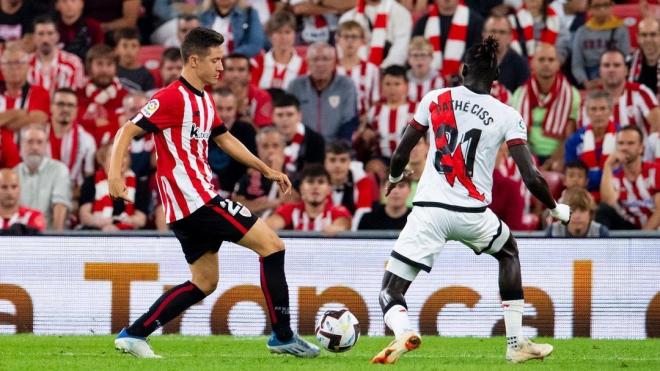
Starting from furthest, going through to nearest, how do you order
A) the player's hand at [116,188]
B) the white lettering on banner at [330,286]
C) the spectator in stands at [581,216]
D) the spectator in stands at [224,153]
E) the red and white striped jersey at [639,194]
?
the spectator in stands at [224,153], the red and white striped jersey at [639,194], the spectator in stands at [581,216], the white lettering on banner at [330,286], the player's hand at [116,188]

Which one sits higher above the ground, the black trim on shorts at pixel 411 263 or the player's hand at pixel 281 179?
the player's hand at pixel 281 179

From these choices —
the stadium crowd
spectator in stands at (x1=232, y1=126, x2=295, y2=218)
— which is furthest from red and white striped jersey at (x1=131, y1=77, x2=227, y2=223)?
spectator in stands at (x1=232, y1=126, x2=295, y2=218)

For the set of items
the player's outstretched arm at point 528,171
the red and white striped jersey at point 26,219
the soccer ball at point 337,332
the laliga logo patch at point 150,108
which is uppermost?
the laliga logo patch at point 150,108

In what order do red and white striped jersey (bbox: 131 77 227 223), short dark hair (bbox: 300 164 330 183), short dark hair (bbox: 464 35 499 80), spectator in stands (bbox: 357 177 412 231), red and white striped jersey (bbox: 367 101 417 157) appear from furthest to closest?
red and white striped jersey (bbox: 367 101 417 157) → spectator in stands (bbox: 357 177 412 231) → short dark hair (bbox: 300 164 330 183) → red and white striped jersey (bbox: 131 77 227 223) → short dark hair (bbox: 464 35 499 80)

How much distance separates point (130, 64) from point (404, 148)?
8.42m

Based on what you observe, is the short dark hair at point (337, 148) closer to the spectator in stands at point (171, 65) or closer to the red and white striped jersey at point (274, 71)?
the red and white striped jersey at point (274, 71)

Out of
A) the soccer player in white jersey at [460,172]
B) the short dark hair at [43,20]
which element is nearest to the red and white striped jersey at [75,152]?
the short dark hair at [43,20]

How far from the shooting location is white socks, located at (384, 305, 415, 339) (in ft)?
27.0

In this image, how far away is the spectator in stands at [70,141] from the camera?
14.9 m

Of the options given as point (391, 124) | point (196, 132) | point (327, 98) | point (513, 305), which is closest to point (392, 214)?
point (391, 124)

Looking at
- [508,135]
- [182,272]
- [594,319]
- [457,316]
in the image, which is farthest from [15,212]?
[508,135]

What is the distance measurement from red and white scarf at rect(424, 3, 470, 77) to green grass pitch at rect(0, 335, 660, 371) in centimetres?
486

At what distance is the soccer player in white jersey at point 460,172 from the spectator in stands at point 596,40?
7.32 m

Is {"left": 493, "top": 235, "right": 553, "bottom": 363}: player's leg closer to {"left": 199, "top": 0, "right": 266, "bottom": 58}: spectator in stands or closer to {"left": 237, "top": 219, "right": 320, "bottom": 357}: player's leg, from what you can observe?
{"left": 237, "top": 219, "right": 320, "bottom": 357}: player's leg
